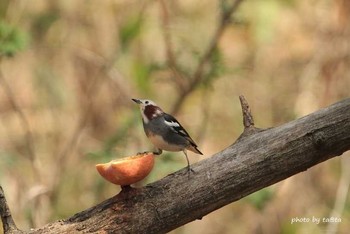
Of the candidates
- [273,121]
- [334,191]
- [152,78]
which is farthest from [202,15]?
[334,191]

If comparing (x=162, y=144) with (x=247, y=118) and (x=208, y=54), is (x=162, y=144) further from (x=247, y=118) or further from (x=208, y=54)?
(x=208, y=54)

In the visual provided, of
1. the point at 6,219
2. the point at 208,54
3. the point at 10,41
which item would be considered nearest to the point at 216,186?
the point at 6,219

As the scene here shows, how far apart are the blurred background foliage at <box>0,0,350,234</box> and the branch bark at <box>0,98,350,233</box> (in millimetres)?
1391

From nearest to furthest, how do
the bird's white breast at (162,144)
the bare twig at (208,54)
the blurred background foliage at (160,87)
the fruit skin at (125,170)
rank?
1. the fruit skin at (125,170)
2. the bird's white breast at (162,144)
3. the bare twig at (208,54)
4. the blurred background foliage at (160,87)

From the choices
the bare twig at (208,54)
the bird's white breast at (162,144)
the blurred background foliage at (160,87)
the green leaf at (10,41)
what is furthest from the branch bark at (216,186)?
the blurred background foliage at (160,87)

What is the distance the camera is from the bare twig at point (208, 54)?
2.35 meters

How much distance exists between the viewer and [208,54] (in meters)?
2.43

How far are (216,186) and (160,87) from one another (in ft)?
7.27

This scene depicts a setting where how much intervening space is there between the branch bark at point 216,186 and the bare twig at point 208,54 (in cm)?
95

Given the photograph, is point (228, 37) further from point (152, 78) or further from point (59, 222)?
point (59, 222)

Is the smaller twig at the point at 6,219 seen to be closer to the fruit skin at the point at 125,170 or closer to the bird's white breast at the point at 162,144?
the fruit skin at the point at 125,170

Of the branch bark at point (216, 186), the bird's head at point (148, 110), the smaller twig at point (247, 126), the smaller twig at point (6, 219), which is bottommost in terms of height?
the branch bark at point (216, 186)

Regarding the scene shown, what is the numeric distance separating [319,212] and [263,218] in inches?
15.3

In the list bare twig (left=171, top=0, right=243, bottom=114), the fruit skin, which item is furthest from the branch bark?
bare twig (left=171, top=0, right=243, bottom=114)
